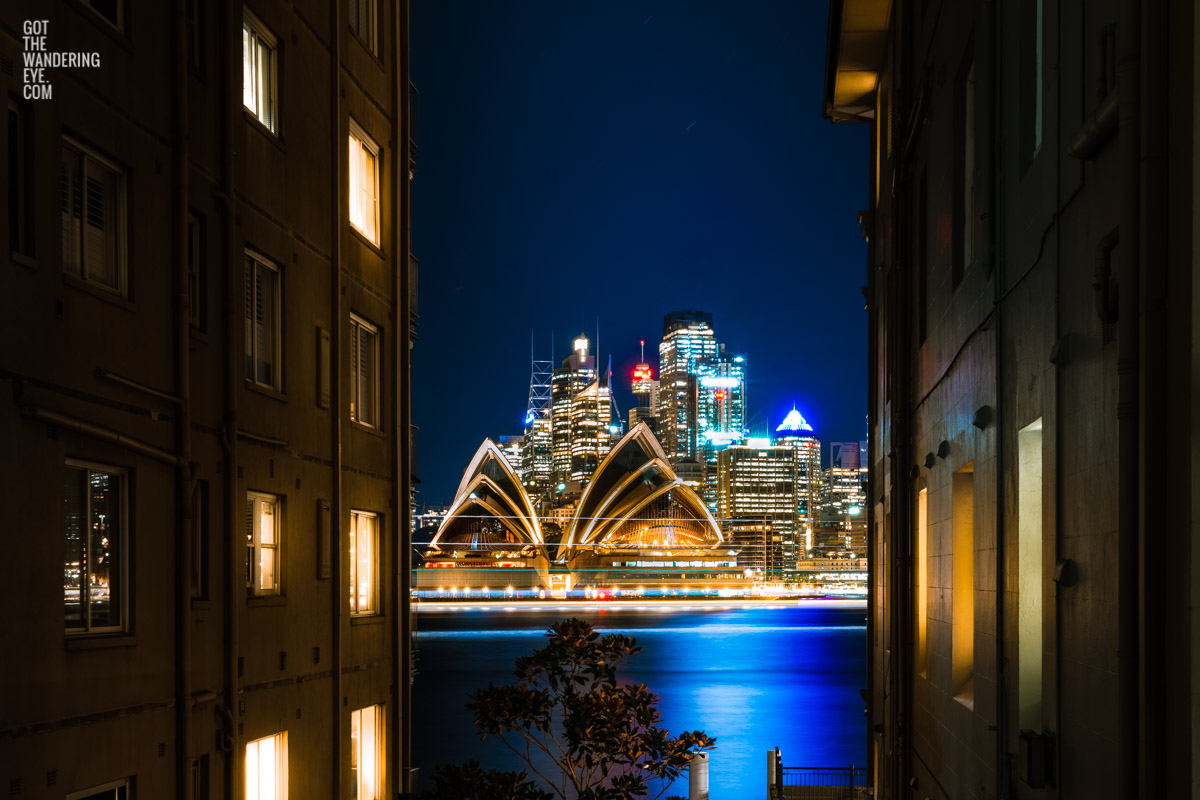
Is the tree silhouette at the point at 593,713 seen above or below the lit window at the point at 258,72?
below

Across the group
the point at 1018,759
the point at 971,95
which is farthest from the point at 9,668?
the point at 971,95

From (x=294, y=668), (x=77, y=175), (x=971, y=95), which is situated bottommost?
(x=294, y=668)

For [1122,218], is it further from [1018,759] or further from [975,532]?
[975,532]

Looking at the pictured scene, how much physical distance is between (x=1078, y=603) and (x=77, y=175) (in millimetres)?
7540

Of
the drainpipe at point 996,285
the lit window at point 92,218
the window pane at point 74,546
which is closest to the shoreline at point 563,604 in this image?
the lit window at point 92,218

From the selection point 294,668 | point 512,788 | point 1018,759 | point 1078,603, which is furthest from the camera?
point 294,668

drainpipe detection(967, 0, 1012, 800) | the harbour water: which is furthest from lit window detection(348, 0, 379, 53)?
the harbour water

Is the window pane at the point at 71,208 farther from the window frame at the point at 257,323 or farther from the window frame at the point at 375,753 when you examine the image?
the window frame at the point at 375,753

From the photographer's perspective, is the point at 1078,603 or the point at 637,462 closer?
the point at 1078,603

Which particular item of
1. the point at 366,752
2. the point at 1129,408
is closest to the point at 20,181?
the point at 1129,408

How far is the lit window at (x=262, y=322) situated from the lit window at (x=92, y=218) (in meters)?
2.61

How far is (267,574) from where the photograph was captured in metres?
12.8

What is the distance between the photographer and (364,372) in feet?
54.7

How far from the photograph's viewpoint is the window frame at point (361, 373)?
635 inches
